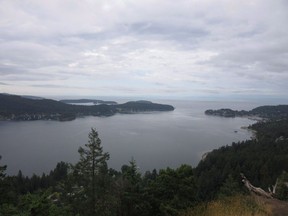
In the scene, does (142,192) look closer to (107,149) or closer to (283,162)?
(283,162)

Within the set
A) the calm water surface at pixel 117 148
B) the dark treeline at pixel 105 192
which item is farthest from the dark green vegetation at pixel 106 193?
the calm water surface at pixel 117 148

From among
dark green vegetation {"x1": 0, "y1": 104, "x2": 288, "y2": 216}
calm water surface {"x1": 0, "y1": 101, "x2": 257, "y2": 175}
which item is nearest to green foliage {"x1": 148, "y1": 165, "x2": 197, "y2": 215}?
dark green vegetation {"x1": 0, "y1": 104, "x2": 288, "y2": 216}

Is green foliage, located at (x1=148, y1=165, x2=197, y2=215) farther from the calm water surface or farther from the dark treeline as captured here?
the calm water surface

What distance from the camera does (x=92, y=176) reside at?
19.6 metres

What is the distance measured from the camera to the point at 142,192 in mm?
12867

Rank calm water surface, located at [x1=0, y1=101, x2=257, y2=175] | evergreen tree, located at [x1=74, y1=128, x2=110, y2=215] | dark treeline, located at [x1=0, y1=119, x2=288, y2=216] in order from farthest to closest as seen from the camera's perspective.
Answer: calm water surface, located at [x1=0, y1=101, x2=257, y2=175] < evergreen tree, located at [x1=74, y1=128, x2=110, y2=215] < dark treeline, located at [x1=0, y1=119, x2=288, y2=216]

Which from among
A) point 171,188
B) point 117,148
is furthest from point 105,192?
point 117,148

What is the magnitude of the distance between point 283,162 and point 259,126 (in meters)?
80.9

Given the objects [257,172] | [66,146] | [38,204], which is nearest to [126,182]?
[38,204]

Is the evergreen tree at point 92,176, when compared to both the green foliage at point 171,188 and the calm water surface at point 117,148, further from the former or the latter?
the calm water surface at point 117,148

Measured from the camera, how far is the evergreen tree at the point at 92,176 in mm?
18438

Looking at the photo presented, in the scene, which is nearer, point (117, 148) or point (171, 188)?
point (171, 188)

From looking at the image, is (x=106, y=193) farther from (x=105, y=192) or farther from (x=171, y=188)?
(x=171, y=188)

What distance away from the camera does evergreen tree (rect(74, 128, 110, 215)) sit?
18.4 meters
